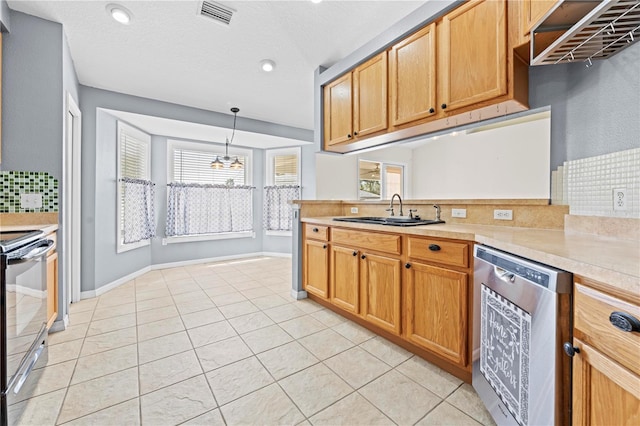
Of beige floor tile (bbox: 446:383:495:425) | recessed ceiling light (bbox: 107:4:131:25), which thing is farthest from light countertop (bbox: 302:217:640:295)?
recessed ceiling light (bbox: 107:4:131:25)

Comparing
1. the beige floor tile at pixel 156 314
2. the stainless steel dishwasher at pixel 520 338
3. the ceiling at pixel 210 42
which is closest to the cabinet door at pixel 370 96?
the ceiling at pixel 210 42

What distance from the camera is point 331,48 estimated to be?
2.72 meters

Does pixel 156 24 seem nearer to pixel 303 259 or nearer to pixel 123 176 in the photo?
pixel 123 176

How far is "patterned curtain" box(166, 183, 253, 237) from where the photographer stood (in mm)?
4656

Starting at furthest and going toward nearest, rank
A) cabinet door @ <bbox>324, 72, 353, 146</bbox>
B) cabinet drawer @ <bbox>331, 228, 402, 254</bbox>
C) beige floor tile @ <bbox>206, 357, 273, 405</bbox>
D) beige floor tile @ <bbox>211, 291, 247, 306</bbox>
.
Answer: beige floor tile @ <bbox>211, 291, 247, 306</bbox>
cabinet door @ <bbox>324, 72, 353, 146</bbox>
cabinet drawer @ <bbox>331, 228, 402, 254</bbox>
beige floor tile @ <bbox>206, 357, 273, 405</bbox>

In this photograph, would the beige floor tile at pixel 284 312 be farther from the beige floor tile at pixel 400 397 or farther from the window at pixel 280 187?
the window at pixel 280 187

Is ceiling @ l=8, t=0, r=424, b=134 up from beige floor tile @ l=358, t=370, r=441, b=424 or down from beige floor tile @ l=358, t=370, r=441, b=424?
up

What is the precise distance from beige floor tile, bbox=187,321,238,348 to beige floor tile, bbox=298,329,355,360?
63cm

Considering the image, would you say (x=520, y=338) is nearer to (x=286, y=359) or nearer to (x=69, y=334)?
(x=286, y=359)

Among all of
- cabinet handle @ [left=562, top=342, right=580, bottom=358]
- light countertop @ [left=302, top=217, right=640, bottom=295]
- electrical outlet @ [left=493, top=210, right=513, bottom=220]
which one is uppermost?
electrical outlet @ [left=493, top=210, right=513, bottom=220]

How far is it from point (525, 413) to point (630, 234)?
3.07 ft

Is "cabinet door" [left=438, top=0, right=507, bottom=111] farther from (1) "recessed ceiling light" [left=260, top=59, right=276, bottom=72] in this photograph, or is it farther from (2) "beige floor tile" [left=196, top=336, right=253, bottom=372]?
(2) "beige floor tile" [left=196, top=336, right=253, bottom=372]

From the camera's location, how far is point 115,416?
1.39 metres

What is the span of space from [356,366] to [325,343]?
0.36m
